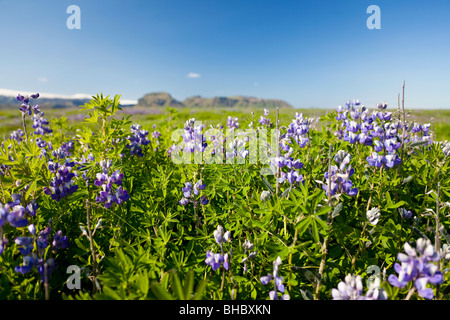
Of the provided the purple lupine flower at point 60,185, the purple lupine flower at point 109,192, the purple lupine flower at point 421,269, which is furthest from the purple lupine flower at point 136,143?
the purple lupine flower at point 421,269

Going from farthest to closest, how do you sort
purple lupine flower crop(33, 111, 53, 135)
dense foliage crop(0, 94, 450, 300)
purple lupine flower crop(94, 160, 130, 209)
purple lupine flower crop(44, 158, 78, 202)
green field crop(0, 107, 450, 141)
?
green field crop(0, 107, 450, 141) → purple lupine flower crop(33, 111, 53, 135) → purple lupine flower crop(44, 158, 78, 202) → purple lupine flower crop(94, 160, 130, 209) → dense foliage crop(0, 94, 450, 300)

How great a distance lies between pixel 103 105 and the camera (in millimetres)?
2748

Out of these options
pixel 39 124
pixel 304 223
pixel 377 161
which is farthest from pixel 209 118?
pixel 304 223

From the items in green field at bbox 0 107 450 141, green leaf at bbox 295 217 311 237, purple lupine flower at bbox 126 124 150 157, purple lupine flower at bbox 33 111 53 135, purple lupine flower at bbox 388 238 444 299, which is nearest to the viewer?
purple lupine flower at bbox 388 238 444 299

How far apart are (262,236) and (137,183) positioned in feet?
5.91

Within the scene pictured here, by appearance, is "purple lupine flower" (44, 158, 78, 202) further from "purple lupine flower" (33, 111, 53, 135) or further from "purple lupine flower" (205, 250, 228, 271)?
"purple lupine flower" (33, 111, 53, 135)

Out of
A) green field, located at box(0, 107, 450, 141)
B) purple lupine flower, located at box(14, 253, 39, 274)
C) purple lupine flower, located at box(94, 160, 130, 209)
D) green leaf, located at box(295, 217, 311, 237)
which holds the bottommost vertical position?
purple lupine flower, located at box(14, 253, 39, 274)

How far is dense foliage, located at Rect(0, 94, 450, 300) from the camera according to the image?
1.50m

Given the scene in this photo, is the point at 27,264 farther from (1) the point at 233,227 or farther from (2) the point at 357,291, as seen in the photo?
(2) the point at 357,291

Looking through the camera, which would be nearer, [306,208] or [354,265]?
[306,208]

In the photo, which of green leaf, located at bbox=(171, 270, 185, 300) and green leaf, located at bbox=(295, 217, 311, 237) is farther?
green leaf, located at bbox=(295, 217, 311, 237)

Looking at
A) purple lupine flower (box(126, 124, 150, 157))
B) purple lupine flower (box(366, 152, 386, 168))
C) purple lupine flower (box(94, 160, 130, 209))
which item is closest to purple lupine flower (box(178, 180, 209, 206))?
purple lupine flower (box(94, 160, 130, 209))
